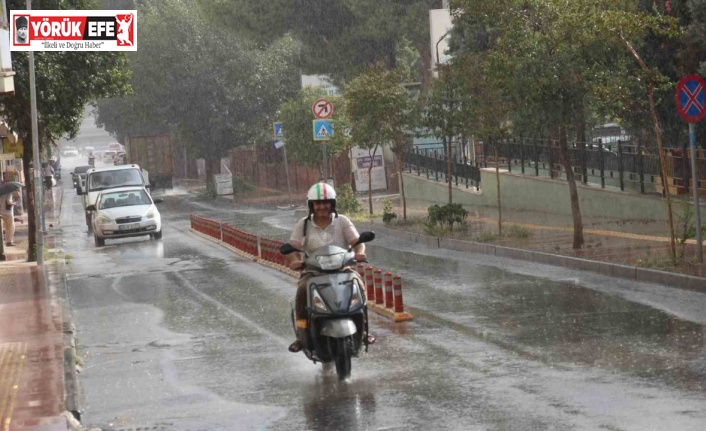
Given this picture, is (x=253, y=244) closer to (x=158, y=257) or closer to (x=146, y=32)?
(x=158, y=257)

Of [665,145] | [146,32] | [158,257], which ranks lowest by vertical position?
[158,257]

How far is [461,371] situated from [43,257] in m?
18.6

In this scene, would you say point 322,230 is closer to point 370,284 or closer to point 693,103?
point 370,284

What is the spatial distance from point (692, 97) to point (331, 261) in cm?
952

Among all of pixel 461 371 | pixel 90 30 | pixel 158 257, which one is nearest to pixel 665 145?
pixel 158 257

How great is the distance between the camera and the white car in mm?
33344

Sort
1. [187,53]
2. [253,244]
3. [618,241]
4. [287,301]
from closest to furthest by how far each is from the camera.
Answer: [287,301]
[618,241]
[253,244]
[187,53]

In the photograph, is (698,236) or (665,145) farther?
(665,145)

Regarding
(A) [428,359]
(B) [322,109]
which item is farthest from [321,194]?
(B) [322,109]

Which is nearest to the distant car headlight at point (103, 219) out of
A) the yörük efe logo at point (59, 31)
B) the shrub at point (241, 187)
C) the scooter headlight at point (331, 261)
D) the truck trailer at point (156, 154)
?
the yörük efe logo at point (59, 31)

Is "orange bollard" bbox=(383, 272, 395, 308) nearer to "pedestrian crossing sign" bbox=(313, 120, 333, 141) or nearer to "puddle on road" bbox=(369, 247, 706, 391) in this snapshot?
"puddle on road" bbox=(369, 247, 706, 391)

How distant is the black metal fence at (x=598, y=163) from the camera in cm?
2636

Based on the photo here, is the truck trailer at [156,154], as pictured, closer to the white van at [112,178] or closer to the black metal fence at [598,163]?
the white van at [112,178]

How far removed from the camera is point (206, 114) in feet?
225
